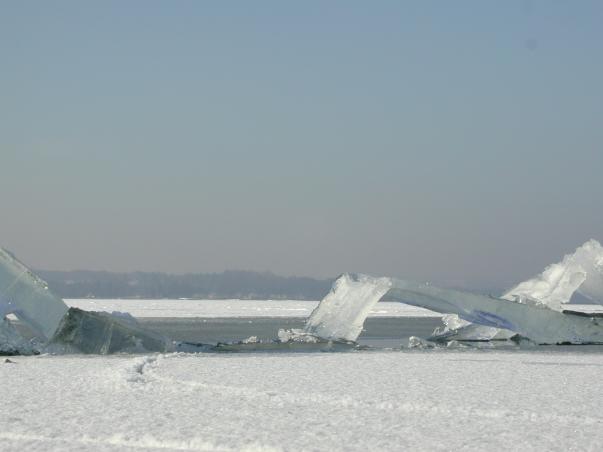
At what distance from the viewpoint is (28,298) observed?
11.4 m

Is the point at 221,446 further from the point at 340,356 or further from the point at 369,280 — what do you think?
the point at 369,280

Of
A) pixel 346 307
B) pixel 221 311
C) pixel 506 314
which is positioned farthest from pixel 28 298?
pixel 221 311

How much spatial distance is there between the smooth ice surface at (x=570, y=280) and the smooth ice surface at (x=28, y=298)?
684 cm

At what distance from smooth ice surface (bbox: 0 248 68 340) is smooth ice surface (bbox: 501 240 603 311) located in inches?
269

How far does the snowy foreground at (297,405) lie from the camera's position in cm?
454

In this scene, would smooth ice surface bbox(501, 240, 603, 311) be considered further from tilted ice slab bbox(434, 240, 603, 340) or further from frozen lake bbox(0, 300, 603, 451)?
frozen lake bbox(0, 300, 603, 451)

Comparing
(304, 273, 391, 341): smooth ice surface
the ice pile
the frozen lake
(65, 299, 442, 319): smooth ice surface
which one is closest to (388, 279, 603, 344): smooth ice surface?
(304, 273, 391, 341): smooth ice surface

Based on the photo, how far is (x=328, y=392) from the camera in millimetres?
6438

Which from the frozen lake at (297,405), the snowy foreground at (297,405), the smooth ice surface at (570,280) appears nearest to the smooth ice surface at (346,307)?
the smooth ice surface at (570,280)

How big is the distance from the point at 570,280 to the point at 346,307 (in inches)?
158

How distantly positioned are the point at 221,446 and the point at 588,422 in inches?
90.0


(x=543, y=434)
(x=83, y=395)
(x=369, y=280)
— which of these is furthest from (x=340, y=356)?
(x=543, y=434)

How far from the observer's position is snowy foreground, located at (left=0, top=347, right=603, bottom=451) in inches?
179

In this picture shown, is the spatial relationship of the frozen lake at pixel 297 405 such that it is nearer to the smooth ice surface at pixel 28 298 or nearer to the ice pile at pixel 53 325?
the ice pile at pixel 53 325
